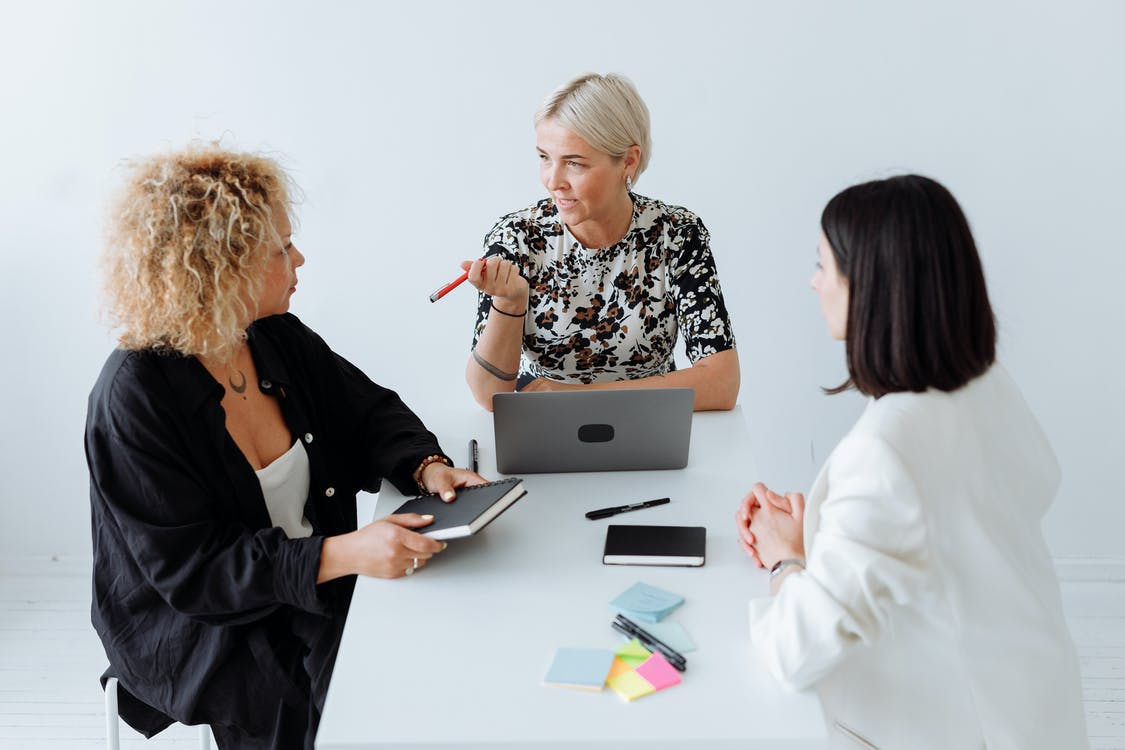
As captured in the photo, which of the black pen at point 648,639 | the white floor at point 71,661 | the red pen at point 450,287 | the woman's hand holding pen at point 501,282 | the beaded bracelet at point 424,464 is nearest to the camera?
the black pen at point 648,639

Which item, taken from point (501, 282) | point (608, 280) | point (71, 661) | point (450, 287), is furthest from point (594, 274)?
point (71, 661)

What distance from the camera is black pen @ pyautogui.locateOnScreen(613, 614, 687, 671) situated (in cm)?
121

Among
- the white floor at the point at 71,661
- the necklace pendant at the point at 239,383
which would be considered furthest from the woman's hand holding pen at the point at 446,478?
the white floor at the point at 71,661

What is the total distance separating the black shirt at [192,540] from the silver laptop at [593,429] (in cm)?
16

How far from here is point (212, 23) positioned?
9.02 ft

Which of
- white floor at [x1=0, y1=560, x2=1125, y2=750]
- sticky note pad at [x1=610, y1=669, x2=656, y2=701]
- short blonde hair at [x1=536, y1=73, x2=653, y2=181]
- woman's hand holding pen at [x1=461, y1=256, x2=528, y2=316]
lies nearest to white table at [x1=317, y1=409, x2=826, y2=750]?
sticky note pad at [x1=610, y1=669, x2=656, y2=701]

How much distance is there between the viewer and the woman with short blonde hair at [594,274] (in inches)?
85.3

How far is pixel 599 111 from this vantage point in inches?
84.9

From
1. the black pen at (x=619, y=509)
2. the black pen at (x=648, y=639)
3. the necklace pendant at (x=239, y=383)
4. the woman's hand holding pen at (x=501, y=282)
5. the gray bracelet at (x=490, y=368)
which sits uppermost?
the woman's hand holding pen at (x=501, y=282)

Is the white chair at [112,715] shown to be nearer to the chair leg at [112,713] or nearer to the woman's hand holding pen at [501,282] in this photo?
the chair leg at [112,713]

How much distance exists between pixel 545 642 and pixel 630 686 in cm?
14

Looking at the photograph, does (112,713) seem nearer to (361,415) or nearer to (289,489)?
(289,489)

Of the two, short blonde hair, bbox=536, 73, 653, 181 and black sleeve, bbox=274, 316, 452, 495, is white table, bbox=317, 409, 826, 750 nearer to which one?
black sleeve, bbox=274, 316, 452, 495

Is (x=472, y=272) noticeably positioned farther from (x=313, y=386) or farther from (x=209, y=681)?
(x=209, y=681)
